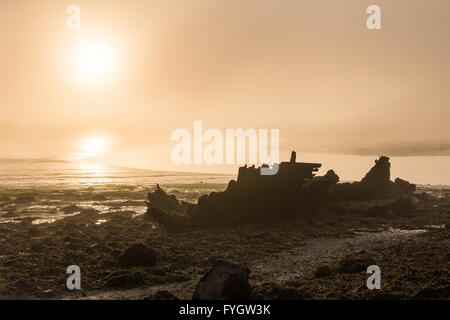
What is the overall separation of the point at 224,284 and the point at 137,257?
33.1 ft

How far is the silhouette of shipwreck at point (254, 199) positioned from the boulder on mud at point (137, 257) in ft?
38.5

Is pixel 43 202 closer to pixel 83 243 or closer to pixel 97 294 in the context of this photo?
pixel 83 243

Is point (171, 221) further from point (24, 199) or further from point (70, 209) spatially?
point (24, 199)

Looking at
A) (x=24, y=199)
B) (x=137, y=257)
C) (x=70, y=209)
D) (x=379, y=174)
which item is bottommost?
(x=70, y=209)

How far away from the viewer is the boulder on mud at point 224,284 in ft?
48.9

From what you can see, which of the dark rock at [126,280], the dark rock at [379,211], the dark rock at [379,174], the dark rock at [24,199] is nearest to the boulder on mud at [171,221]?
the dark rock at [126,280]

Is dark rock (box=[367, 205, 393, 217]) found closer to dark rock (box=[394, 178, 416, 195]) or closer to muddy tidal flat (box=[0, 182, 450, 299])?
muddy tidal flat (box=[0, 182, 450, 299])

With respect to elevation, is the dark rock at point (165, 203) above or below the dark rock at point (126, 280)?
above

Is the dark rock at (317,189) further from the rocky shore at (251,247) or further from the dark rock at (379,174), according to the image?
the dark rock at (379,174)

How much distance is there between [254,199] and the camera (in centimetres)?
4047

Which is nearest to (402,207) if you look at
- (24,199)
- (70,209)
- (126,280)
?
(126,280)

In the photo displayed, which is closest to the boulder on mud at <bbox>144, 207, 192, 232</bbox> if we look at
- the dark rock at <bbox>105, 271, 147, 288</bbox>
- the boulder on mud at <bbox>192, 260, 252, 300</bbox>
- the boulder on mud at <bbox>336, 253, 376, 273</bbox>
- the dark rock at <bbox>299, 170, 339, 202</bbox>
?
the dark rock at <bbox>105, 271, 147, 288</bbox>

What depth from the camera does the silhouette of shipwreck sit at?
1481 inches
